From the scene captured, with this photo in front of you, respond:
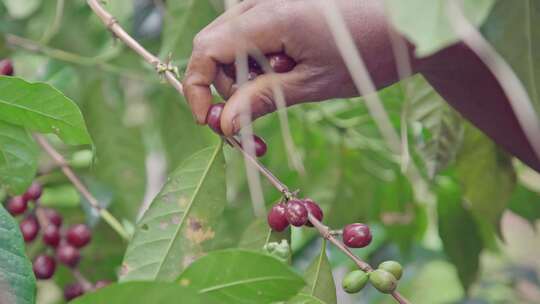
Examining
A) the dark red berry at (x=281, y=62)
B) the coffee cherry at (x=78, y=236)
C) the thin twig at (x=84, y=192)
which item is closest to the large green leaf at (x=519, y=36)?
the dark red berry at (x=281, y=62)

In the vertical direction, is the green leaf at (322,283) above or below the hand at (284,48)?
below

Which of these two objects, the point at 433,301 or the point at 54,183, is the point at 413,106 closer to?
the point at 54,183

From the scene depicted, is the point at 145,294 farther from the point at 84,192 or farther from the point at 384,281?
the point at 84,192

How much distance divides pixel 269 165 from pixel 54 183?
490 mm

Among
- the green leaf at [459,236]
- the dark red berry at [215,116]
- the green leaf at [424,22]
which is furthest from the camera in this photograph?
the green leaf at [459,236]

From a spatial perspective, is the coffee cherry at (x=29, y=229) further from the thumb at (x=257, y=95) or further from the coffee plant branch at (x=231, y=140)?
the thumb at (x=257, y=95)

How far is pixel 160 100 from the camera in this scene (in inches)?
73.6

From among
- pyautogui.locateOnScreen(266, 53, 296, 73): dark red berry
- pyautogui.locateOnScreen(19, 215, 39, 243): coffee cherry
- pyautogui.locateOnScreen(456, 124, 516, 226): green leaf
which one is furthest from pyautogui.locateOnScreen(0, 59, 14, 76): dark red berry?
pyautogui.locateOnScreen(456, 124, 516, 226): green leaf

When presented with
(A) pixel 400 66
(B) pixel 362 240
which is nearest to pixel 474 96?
(A) pixel 400 66

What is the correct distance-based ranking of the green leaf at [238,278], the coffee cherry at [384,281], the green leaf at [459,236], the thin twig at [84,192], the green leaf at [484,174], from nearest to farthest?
the green leaf at [238,278]
the coffee cherry at [384,281]
the thin twig at [84,192]
the green leaf at [484,174]
the green leaf at [459,236]

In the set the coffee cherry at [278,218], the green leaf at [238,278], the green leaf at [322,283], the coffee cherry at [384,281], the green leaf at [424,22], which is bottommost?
the green leaf at [322,283]

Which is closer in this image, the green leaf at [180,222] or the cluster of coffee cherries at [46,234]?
the green leaf at [180,222]

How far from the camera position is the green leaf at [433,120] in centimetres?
150

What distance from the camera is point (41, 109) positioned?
3.39 ft
